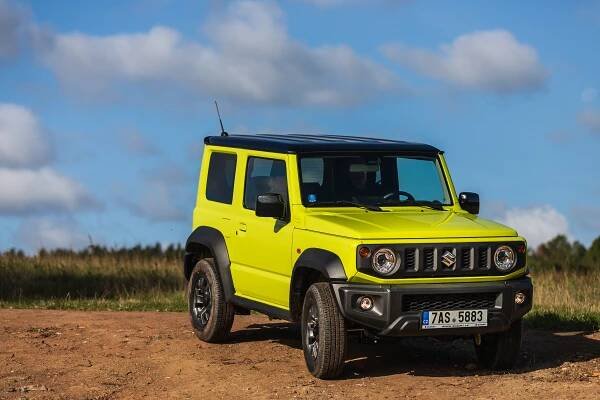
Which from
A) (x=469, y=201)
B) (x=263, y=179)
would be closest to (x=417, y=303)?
(x=469, y=201)

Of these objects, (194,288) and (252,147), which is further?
(194,288)

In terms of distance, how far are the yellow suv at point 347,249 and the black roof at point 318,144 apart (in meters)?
0.02

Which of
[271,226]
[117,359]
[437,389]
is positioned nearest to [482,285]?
[437,389]

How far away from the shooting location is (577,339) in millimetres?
13086

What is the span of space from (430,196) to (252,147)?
1886 millimetres

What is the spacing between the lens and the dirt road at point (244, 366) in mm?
10352

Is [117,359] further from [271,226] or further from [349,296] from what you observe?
[349,296]

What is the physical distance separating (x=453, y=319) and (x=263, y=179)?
2636 mm

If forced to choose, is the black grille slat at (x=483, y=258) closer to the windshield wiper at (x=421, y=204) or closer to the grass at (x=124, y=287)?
the windshield wiper at (x=421, y=204)

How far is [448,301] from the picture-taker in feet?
34.7

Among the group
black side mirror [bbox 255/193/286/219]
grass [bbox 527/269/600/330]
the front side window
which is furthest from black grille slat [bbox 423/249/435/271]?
grass [bbox 527/269/600/330]

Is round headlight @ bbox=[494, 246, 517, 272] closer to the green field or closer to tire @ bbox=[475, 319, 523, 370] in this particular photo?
tire @ bbox=[475, 319, 523, 370]

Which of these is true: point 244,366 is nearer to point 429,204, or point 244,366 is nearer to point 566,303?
point 429,204

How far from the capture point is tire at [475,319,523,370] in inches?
444
